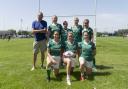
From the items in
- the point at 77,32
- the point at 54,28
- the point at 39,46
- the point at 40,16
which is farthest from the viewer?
the point at 39,46

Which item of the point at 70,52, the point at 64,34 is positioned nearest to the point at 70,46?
the point at 70,52

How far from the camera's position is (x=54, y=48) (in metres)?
11.9

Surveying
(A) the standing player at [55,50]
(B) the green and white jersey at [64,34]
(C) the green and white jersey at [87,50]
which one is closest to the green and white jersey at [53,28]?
(B) the green and white jersey at [64,34]

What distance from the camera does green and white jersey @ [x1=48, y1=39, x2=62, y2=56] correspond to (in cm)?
1186

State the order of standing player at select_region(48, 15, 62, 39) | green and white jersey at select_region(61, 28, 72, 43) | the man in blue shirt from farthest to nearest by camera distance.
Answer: the man in blue shirt < green and white jersey at select_region(61, 28, 72, 43) < standing player at select_region(48, 15, 62, 39)

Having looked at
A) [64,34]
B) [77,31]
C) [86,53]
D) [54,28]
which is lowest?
[86,53]

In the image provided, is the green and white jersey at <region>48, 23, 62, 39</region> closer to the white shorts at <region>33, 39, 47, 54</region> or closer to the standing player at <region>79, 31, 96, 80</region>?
the white shorts at <region>33, 39, 47, 54</region>

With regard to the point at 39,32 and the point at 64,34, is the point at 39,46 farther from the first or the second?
the point at 64,34

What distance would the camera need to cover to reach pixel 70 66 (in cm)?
1153

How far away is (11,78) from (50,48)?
5.64 ft

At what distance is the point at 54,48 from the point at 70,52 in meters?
0.53

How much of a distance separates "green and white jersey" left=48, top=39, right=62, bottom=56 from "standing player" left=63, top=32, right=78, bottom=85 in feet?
0.79

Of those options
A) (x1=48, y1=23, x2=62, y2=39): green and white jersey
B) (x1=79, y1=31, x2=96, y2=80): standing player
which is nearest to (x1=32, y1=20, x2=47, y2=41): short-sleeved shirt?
(x1=48, y1=23, x2=62, y2=39): green and white jersey

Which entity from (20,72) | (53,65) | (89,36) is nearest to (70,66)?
(53,65)
